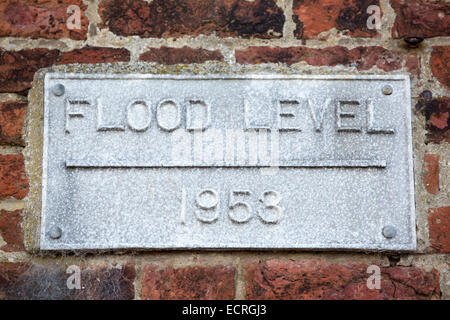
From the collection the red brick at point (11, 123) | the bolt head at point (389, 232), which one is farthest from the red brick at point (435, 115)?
the red brick at point (11, 123)

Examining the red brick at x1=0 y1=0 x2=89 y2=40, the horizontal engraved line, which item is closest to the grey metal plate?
the horizontal engraved line

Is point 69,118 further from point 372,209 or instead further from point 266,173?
point 372,209

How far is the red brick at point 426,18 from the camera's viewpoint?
119 centimetres

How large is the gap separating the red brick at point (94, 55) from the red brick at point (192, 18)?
0.05m

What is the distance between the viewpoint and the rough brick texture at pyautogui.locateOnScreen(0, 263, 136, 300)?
1135 millimetres

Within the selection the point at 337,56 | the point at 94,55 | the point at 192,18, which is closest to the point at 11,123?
the point at 94,55

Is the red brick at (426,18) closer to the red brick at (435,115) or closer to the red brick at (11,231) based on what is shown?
the red brick at (435,115)

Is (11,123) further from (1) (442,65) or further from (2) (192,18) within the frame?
(1) (442,65)

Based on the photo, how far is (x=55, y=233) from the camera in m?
1.13

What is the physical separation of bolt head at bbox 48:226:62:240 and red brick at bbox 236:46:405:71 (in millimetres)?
608

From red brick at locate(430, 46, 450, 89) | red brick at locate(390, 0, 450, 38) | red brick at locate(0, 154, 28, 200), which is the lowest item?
red brick at locate(0, 154, 28, 200)

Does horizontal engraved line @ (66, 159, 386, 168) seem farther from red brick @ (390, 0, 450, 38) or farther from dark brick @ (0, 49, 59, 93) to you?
red brick @ (390, 0, 450, 38)

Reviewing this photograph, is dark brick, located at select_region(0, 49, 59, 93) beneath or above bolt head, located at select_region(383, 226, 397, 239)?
above

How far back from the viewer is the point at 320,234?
1134 mm
